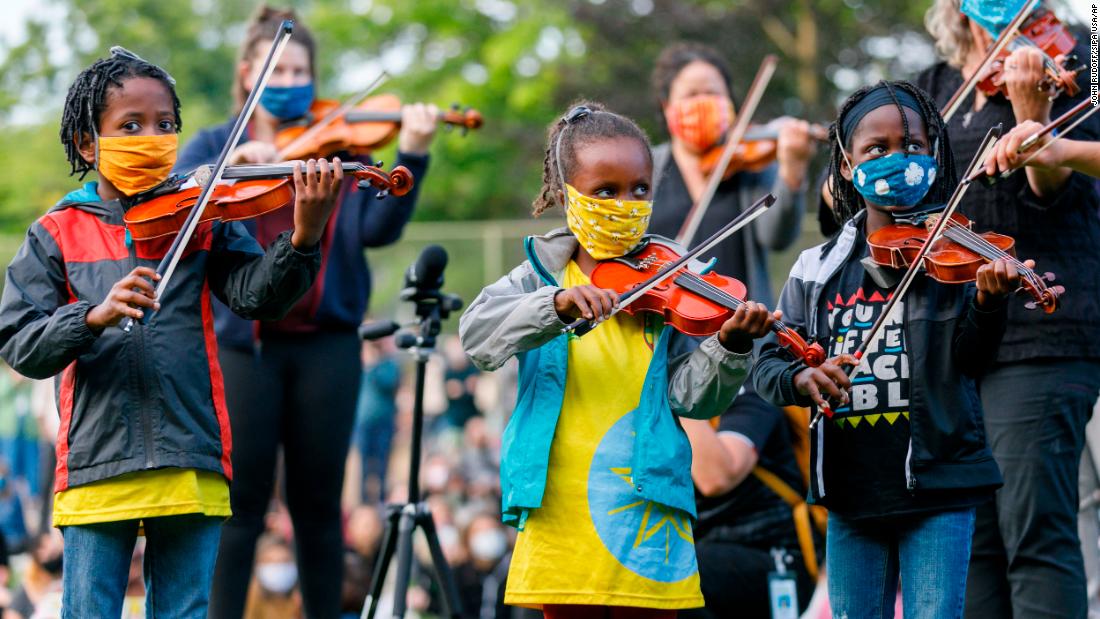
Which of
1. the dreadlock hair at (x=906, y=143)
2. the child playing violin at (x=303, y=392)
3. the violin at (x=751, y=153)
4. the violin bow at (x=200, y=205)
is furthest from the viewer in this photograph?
the violin at (x=751, y=153)

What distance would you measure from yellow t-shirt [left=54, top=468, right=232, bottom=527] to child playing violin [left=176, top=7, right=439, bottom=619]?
946mm

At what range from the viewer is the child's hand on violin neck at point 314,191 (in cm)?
307

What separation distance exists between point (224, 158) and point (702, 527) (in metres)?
2.22

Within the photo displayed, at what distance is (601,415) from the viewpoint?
10.3 feet

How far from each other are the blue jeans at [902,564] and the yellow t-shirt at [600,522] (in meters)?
0.34

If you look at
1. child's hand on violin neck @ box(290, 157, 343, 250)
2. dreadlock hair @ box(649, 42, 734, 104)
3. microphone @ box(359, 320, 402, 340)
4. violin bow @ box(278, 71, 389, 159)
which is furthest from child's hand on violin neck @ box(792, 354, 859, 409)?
dreadlock hair @ box(649, 42, 734, 104)

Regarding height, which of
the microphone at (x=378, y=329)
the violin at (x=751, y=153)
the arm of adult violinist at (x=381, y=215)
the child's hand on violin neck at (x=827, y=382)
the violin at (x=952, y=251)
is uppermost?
the violin at (x=751, y=153)

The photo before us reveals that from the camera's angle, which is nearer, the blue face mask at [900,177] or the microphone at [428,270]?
the blue face mask at [900,177]

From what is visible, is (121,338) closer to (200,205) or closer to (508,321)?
(200,205)

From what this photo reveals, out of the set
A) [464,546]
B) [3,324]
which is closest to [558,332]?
[3,324]

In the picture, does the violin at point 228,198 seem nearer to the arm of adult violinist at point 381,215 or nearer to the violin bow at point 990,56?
the arm of adult violinist at point 381,215

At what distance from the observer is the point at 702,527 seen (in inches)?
181

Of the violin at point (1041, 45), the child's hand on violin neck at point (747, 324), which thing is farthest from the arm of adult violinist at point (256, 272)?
the violin at point (1041, 45)

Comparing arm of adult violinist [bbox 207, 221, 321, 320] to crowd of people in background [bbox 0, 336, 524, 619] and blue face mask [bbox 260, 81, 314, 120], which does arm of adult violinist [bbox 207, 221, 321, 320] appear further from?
crowd of people in background [bbox 0, 336, 524, 619]
